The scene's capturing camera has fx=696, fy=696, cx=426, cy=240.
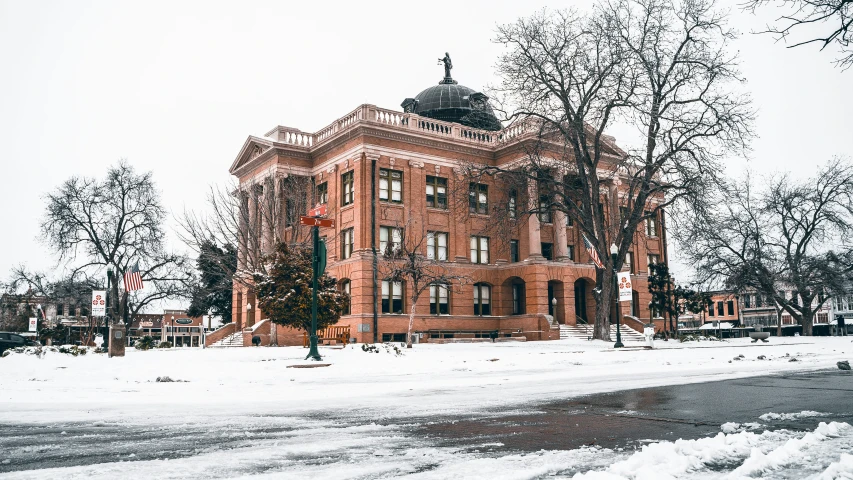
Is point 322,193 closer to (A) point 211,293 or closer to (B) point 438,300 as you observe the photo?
(B) point 438,300

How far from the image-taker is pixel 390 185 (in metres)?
45.2

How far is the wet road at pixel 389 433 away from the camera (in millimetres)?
5934

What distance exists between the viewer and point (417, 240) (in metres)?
46.2

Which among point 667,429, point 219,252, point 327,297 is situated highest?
point 219,252

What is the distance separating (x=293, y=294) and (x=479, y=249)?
21.6 metres

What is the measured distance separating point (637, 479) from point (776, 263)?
53.0 metres

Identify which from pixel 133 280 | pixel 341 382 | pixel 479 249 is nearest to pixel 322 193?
pixel 479 249

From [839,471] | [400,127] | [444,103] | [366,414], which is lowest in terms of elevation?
[366,414]

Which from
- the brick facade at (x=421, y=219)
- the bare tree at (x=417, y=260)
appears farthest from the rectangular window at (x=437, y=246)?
the brick facade at (x=421, y=219)

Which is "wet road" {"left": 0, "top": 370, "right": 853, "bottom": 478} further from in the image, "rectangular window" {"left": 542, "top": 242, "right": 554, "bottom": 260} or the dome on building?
the dome on building

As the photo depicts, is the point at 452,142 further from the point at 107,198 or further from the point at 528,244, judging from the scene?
the point at 107,198

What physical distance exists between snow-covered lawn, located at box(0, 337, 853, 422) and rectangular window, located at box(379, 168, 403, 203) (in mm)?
21109

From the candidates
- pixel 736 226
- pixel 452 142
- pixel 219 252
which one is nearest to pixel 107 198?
pixel 219 252

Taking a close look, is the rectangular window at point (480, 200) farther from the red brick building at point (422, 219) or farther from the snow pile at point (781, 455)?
the snow pile at point (781, 455)
